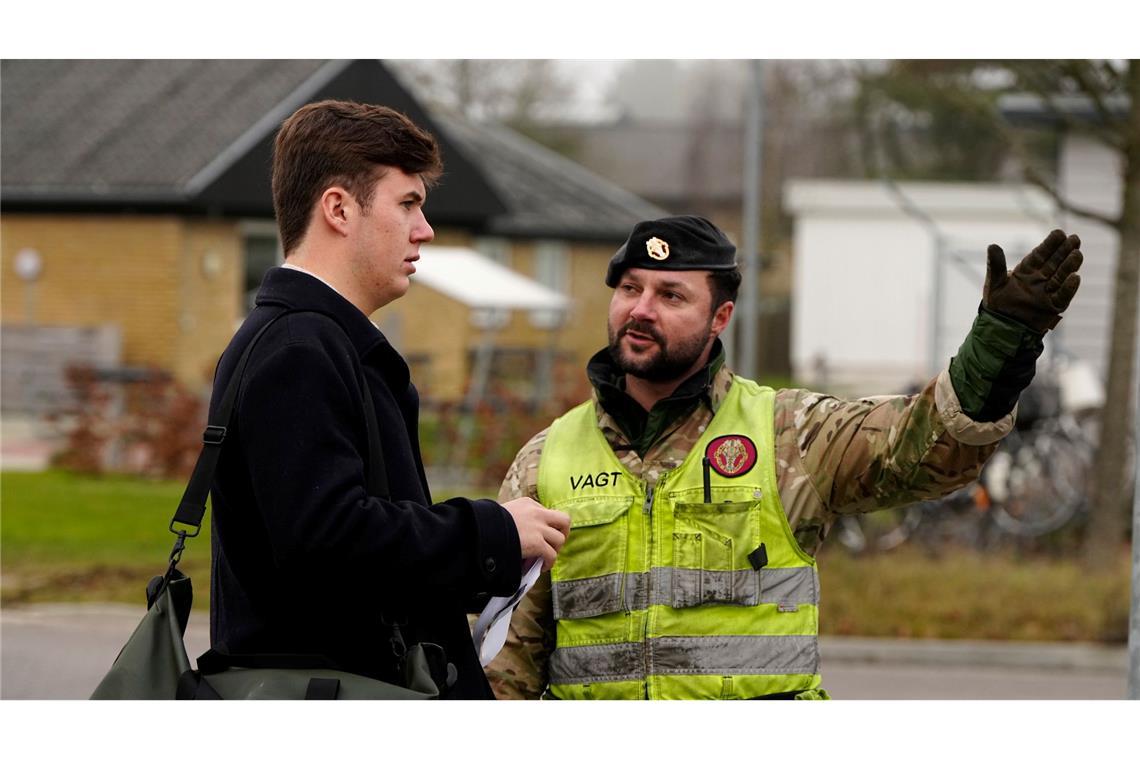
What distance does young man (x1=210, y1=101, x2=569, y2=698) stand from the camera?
92.3 inches

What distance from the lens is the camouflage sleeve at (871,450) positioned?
9.62 ft

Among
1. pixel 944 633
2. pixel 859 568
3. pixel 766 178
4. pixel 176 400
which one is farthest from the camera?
pixel 766 178

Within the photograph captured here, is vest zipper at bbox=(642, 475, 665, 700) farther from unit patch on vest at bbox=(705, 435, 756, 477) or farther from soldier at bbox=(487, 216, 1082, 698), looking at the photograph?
unit patch on vest at bbox=(705, 435, 756, 477)

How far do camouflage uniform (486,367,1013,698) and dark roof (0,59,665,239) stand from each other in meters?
20.9

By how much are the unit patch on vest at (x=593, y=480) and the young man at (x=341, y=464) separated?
2.11 feet

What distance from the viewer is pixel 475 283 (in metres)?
20.6

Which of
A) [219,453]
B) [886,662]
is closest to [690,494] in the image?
[219,453]

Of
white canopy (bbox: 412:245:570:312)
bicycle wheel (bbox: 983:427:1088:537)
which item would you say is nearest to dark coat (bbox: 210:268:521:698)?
bicycle wheel (bbox: 983:427:1088:537)

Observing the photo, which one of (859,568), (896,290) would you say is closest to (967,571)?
(859,568)

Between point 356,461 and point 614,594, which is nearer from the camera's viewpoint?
point 356,461

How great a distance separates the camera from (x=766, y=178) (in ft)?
165

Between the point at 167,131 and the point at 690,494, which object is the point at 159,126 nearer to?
the point at 167,131

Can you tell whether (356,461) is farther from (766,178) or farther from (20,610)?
(766,178)

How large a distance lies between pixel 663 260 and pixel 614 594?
2.35 feet
